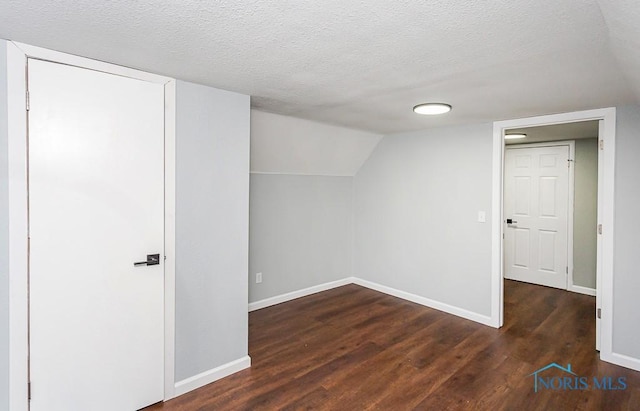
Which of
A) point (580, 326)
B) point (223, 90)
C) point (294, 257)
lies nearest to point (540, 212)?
point (580, 326)

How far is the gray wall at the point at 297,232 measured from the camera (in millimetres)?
4023

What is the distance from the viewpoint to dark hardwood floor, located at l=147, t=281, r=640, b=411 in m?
2.31

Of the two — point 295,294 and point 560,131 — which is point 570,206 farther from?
point 295,294

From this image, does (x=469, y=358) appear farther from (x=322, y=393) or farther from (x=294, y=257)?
(x=294, y=257)

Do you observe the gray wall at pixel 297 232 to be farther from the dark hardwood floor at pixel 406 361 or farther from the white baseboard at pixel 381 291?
the dark hardwood floor at pixel 406 361

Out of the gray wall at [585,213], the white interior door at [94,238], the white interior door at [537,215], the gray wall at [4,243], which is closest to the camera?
the gray wall at [4,243]

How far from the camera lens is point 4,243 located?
1751mm

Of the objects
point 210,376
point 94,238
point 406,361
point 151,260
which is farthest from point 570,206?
point 94,238

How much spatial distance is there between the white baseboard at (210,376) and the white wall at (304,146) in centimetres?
207

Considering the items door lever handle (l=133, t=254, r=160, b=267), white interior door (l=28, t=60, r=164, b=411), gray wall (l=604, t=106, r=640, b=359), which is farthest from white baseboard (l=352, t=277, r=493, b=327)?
door lever handle (l=133, t=254, r=160, b=267)

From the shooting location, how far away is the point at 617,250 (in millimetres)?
2836

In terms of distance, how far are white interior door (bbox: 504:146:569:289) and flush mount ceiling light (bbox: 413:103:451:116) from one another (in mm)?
2898

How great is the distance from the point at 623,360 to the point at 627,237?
1014mm

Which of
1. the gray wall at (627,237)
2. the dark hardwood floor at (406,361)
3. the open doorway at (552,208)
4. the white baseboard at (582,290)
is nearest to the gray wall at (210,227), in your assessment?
the dark hardwood floor at (406,361)
